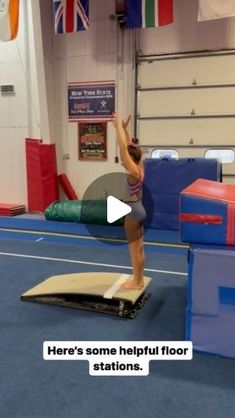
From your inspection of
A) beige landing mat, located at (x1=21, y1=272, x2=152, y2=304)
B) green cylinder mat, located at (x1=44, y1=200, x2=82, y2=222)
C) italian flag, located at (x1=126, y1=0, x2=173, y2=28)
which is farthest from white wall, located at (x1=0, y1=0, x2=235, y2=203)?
beige landing mat, located at (x1=21, y1=272, x2=152, y2=304)

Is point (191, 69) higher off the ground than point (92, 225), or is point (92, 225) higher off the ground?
point (191, 69)

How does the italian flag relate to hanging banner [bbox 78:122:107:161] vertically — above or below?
above

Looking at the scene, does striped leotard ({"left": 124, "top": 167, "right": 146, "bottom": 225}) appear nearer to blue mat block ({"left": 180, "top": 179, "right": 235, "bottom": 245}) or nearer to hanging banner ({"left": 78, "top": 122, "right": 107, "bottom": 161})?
blue mat block ({"left": 180, "top": 179, "right": 235, "bottom": 245})

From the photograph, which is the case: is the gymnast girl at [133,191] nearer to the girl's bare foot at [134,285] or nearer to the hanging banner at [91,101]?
the girl's bare foot at [134,285]

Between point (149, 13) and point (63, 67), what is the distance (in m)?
2.10

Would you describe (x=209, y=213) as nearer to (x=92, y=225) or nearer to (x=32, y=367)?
(x=32, y=367)

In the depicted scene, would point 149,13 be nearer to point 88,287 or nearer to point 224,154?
point 224,154

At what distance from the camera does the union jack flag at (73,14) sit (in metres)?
6.68

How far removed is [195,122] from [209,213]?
4.53m

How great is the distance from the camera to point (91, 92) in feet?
24.6

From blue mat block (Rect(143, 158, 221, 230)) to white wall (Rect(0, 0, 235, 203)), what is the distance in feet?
5.20

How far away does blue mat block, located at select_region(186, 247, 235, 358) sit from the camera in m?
2.57

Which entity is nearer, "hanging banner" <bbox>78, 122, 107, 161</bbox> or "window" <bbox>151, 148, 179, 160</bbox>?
"window" <bbox>151, 148, 179, 160</bbox>

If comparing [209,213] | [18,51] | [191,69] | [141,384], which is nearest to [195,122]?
[191,69]
